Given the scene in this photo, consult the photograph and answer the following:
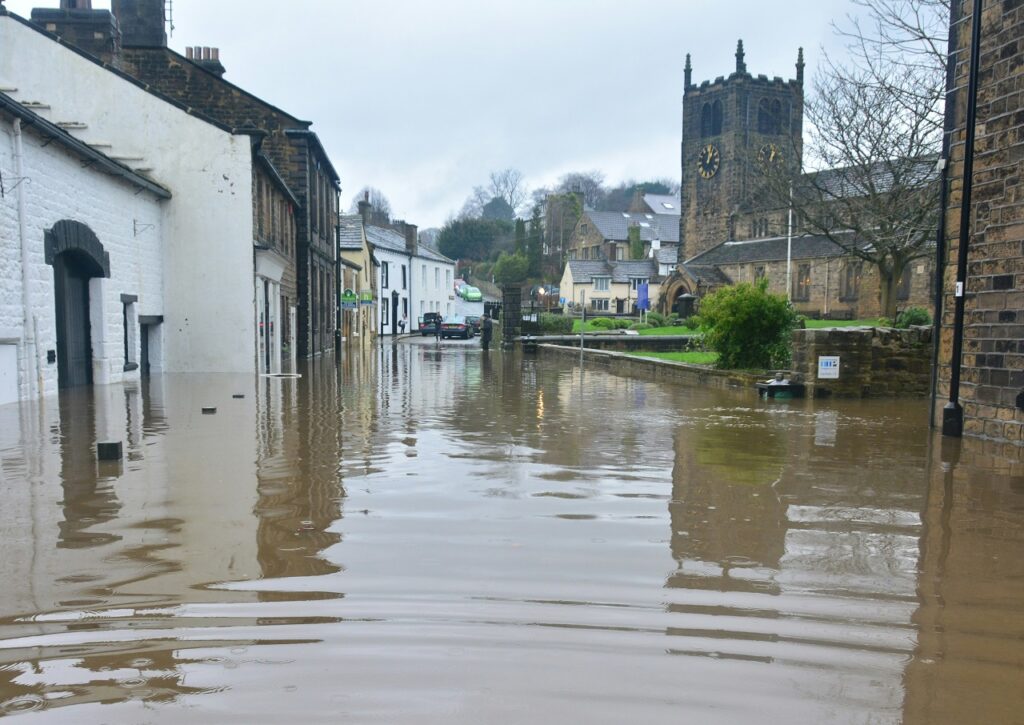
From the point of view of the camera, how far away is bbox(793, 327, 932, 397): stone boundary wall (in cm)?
1569

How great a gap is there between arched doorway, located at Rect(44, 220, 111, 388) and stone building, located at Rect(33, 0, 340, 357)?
7472 millimetres

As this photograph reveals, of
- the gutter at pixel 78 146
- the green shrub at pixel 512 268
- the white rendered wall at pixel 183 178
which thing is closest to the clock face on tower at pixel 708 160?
the green shrub at pixel 512 268

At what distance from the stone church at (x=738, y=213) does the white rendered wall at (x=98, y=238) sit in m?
45.6

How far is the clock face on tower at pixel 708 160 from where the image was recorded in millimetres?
70594

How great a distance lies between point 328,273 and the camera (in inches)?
1505

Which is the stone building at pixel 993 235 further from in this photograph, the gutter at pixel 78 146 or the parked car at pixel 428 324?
the parked car at pixel 428 324

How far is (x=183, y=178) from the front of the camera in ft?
66.7

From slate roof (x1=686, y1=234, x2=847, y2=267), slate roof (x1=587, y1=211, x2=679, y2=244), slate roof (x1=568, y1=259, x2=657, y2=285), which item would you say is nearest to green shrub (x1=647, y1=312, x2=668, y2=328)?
slate roof (x1=686, y1=234, x2=847, y2=267)

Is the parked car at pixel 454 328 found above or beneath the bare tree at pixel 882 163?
beneath

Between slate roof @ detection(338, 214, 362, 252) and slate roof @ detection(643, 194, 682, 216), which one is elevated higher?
slate roof @ detection(643, 194, 682, 216)

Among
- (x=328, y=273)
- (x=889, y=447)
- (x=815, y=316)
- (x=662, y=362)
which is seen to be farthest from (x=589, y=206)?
(x=889, y=447)

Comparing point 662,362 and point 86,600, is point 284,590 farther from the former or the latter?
point 662,362

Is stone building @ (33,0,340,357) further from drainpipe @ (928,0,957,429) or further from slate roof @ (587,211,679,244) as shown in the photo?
slate roof @ (587,211,679,244)

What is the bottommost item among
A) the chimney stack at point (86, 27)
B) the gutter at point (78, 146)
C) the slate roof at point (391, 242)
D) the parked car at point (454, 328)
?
the parked car at point (454, 328)
